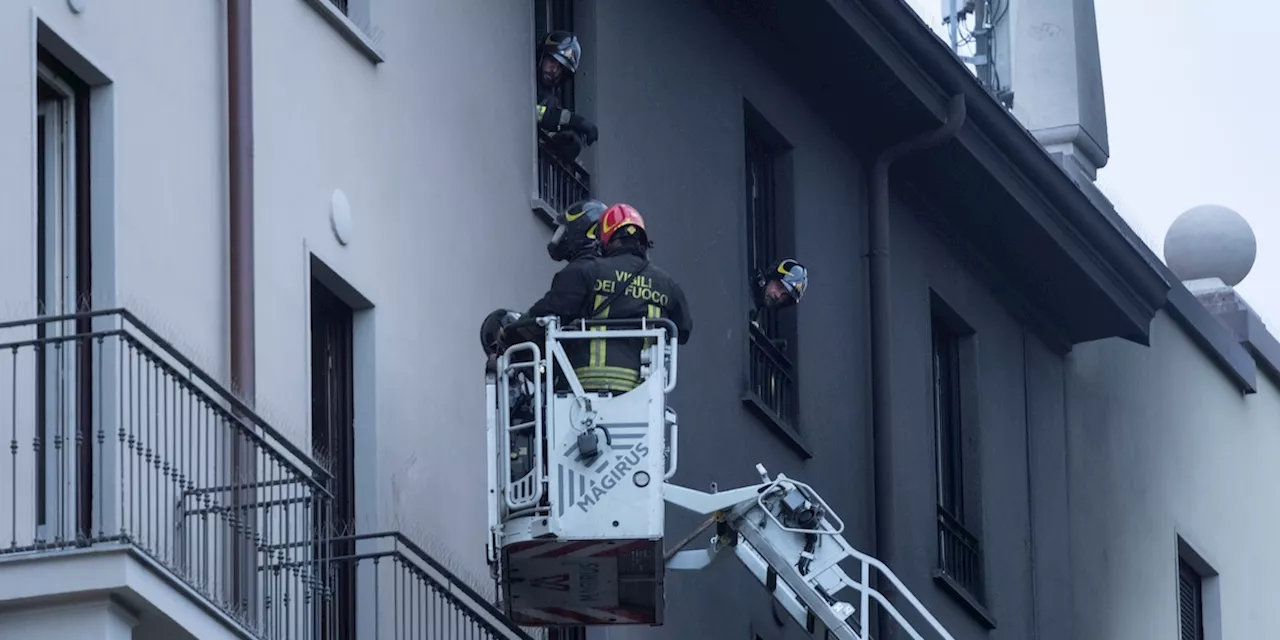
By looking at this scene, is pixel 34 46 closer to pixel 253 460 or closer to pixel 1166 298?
pixel 253 460

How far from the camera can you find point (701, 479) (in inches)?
852

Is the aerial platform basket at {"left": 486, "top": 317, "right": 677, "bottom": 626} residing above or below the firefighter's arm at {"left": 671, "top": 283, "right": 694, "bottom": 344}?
below

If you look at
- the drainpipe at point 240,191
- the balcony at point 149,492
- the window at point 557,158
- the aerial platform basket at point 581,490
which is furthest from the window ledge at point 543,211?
the balcony at point 149,492

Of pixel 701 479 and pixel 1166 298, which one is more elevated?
pixel 1166 298

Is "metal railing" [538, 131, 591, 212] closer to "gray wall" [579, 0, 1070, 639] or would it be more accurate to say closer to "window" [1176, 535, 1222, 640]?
"gray wall" [579, 0, 1070, 639]

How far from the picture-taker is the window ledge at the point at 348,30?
60.3ft

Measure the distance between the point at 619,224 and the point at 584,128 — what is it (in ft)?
9.48

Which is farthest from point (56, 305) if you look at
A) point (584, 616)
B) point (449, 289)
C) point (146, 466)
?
point (449, 289)

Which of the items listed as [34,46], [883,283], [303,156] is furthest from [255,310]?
[883,283]

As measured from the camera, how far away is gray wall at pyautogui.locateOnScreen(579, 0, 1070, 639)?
2159cm

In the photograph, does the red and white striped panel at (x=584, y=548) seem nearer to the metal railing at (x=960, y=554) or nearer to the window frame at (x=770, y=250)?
the window frame at (x=770, y=250)

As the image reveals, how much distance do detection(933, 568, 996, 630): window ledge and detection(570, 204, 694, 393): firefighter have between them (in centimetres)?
801

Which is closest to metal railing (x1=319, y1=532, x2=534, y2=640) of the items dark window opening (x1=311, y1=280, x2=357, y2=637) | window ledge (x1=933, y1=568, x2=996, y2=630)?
dark window opening (x1=311, y1=280, x2=357, y2=637)

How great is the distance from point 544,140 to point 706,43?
106 inches
